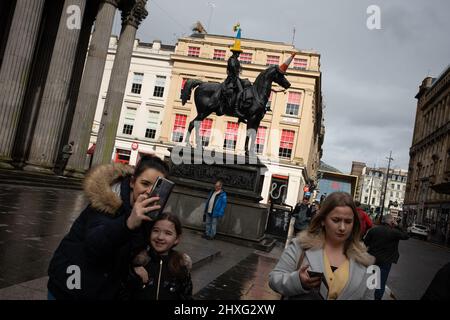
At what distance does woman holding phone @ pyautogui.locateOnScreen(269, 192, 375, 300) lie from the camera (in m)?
2.19

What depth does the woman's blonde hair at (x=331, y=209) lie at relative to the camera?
2446 millimetres

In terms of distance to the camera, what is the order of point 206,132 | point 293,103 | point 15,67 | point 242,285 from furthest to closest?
point 206,132
point 293,103
point 15,67
point 242,285

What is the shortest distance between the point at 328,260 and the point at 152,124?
4269 cm

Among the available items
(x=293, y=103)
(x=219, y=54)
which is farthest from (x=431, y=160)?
(x=219, y=54)

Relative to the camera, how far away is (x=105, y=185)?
2033mm

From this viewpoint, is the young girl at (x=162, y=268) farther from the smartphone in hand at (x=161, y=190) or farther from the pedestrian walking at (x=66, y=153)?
the pedestrian walking at (x=66, y=153)

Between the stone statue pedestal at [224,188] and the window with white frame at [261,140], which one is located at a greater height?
the window with white frame at [261,140]

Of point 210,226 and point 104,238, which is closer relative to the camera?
point 104,238

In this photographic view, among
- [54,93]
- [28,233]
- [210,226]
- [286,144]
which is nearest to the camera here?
[28,233]

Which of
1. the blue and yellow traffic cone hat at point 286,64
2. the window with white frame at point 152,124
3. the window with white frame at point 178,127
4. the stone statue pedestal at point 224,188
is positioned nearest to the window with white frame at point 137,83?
the window with white frame at point 152,124

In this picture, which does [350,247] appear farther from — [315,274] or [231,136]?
[231,136]

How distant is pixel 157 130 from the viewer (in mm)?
43594

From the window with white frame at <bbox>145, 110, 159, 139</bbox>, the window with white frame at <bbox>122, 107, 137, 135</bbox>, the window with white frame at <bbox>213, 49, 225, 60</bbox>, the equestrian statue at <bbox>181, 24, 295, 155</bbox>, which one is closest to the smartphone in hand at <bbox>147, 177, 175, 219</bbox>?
the equestrian statue at <bbox>181, 24, 295, 155</bbox>

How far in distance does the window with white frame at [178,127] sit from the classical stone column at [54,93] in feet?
87.4
